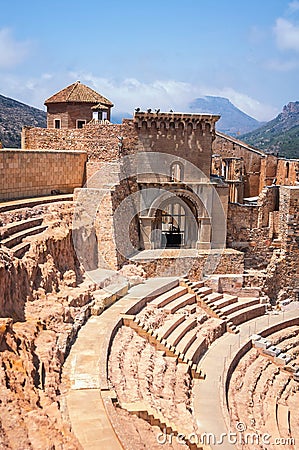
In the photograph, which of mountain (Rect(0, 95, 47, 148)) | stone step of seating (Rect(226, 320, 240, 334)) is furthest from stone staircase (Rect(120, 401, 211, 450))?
mountain (Rect(0, 95, 47, 148))

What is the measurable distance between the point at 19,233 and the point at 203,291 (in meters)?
8.49

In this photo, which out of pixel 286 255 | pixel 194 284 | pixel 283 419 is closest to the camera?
pixel 283 419

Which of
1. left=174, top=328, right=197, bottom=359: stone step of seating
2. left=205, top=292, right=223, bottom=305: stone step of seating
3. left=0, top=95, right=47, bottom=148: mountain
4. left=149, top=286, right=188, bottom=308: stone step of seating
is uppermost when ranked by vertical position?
left=0, top=95, right=47, bottom=148: mountain

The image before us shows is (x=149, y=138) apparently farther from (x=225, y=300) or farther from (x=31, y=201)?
(x=225, y=300)

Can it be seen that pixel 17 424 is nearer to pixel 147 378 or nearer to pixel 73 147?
pixel 147 378

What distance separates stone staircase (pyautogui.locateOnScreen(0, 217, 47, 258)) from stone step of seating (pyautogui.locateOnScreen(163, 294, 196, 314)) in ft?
17.1

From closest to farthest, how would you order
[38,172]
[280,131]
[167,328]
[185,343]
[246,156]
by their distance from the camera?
[185,343] < [167,328] < [38,172] < [246,156] < [280,131]

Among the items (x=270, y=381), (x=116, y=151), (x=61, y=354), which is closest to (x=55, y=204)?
(x=116, y=151)

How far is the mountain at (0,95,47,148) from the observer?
52.5 metres

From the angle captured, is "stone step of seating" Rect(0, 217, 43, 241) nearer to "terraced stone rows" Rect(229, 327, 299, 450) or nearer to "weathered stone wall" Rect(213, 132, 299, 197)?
"terraced stone rows" Rect(229, 327, 299, 450)

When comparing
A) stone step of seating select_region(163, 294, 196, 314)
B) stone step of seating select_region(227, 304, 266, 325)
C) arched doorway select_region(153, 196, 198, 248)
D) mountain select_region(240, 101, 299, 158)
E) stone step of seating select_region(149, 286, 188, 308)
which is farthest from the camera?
mountain select_region(240, 101, 299, 158)

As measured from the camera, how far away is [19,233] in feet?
46.6

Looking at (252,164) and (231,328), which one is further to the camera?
(252,164)

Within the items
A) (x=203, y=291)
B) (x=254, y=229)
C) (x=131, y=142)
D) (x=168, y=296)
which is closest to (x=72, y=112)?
(x=131, y=142)
